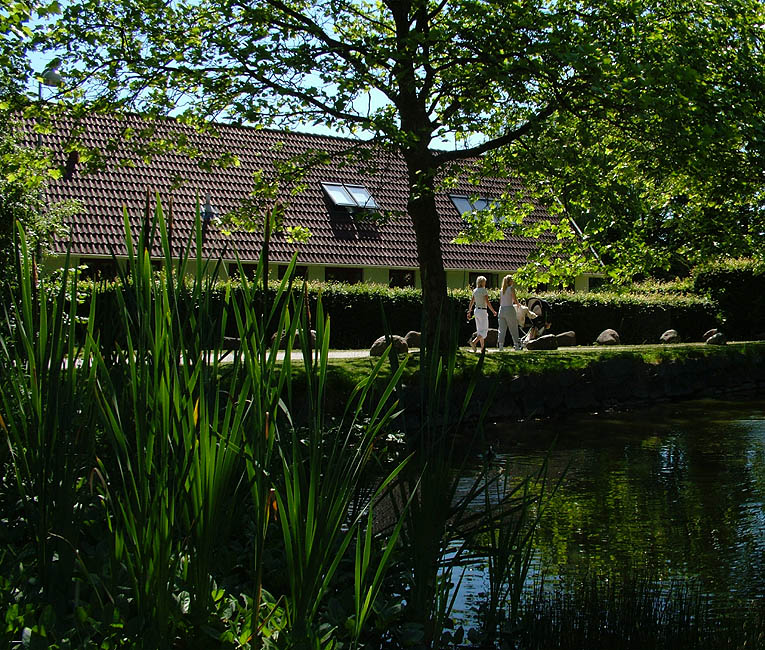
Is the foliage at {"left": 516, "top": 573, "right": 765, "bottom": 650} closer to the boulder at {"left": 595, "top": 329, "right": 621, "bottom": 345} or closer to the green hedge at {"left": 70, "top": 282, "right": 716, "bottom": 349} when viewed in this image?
the green hedge at {"left": 70, "top": 282, "right": 716, "bottom": 349}

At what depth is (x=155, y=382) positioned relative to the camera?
2.41 meters

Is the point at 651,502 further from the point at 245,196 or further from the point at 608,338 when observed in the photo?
the point at 245,196

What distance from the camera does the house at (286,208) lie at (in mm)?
23375

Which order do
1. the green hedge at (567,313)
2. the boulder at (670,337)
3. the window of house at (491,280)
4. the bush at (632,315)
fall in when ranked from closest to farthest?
the green hedge at (567,313)
the boulder at (670,337)
the bush at (632,315)
the window of house at (491,280)

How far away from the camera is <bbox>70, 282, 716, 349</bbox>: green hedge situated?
2186 centimetres

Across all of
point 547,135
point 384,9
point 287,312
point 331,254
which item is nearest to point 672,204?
point 547,135

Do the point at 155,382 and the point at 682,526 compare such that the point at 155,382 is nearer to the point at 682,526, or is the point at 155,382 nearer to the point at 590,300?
the point at 682,526

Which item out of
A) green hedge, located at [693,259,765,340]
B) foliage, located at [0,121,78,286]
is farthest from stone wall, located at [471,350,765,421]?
green hedge, located at [693,259,765,340]

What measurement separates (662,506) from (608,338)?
52.4ft

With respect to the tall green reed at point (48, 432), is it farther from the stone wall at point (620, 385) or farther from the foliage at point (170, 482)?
the stone wall at point (620, 385)

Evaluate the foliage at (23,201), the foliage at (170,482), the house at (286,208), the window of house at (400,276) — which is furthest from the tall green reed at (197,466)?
the window of house at (400,276)

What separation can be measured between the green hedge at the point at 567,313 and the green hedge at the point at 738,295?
0.64 m

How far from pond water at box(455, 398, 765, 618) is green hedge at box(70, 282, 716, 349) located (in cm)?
750

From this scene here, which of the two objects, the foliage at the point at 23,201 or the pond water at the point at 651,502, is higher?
the foliage at the point at 23,201
